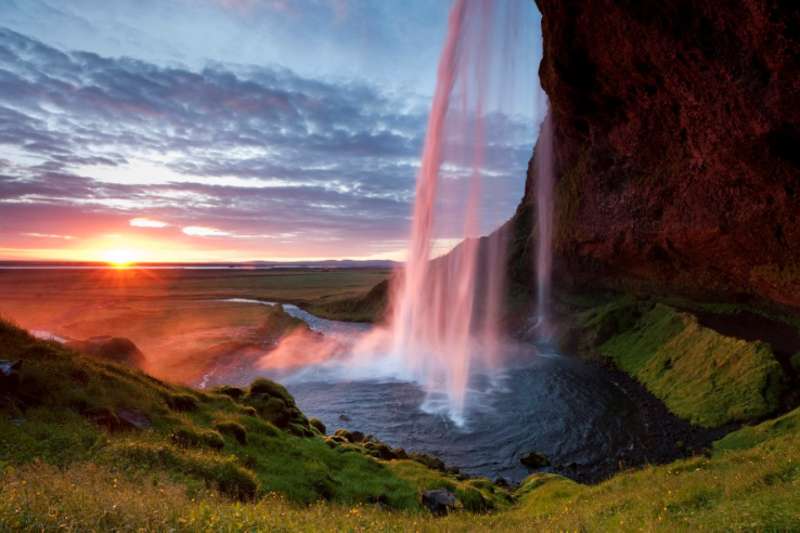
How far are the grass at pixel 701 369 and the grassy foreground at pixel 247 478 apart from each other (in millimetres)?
5217

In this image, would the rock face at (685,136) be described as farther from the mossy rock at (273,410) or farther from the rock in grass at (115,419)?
the rock in grass at (115,419)

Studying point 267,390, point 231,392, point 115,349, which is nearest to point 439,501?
point 267,390

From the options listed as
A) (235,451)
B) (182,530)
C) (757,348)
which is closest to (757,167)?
(757,348)

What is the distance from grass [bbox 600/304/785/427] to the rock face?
8.64 meters

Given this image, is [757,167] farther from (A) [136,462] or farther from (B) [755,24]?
(A) [136,462]

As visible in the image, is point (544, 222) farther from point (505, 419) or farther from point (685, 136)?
point (505, 419)

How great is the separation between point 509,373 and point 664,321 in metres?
16.4

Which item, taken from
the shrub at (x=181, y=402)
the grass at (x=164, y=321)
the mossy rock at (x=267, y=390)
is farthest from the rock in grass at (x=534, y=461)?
the grass at (x=164, y=321)

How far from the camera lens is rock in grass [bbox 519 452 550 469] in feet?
82.3

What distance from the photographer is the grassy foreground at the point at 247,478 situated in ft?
27.7

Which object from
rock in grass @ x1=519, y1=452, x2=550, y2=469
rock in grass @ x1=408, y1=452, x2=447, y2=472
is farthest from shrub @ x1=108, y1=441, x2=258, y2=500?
rock in grass @ x1=519, y1=452, x2=550, y2=469

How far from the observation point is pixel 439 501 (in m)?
16.5

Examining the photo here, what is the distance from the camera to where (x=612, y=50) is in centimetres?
4409

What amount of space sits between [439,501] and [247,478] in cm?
693
